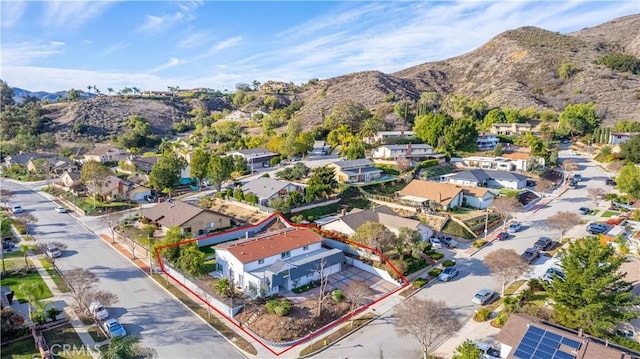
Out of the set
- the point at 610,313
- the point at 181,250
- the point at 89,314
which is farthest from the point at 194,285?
the point at 610,313

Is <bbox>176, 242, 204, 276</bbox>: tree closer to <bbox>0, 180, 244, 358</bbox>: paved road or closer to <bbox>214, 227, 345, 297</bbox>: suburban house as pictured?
<bbox>214, 227, 345, 297</bbox>: suburban house

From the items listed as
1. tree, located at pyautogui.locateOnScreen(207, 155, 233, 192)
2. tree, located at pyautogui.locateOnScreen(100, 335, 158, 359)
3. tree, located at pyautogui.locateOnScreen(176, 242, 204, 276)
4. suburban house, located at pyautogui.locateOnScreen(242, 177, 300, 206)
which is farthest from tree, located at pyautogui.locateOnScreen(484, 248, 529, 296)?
tree, located at pyautogui.locateOnScreen(207, 155, 233, 192)

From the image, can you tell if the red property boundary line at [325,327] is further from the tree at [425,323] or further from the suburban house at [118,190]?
the suburban house at [118,190]

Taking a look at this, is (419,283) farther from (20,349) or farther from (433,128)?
(433,128)

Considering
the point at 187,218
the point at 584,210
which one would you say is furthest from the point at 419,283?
the point at 584,210

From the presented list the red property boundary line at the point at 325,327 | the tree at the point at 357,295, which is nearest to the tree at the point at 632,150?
the red property boundary line at the point at 325,327
